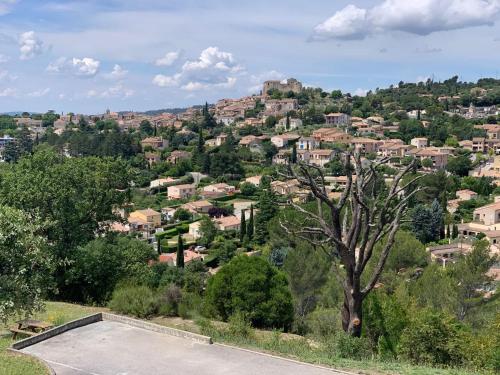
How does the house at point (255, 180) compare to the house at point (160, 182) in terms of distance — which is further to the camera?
the house at point (160, 182)

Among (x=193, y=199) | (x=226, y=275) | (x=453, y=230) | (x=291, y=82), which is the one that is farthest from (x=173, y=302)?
(x=291, y=82)

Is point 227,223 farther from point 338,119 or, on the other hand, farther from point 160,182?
point 338,119

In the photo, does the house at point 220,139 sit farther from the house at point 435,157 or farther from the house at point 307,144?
the house at point 435,157

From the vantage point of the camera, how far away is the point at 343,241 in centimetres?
961

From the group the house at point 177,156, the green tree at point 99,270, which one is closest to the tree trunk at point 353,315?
the green tree at point 99,270

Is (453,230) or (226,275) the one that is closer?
(226,275)

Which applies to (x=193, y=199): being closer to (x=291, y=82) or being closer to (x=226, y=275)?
(x=226, y=275)

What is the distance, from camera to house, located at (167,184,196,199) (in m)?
60.4

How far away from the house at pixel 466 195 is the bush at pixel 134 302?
4559 cm

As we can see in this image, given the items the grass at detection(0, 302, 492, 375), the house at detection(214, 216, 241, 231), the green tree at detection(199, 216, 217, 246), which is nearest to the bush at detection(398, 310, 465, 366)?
the grass at detection(0, 302, 492, 375)

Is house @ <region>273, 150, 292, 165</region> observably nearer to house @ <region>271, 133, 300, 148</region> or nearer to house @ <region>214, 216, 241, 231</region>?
house @ <region>271, 133, 300, 148</region>

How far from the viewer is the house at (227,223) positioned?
157ft

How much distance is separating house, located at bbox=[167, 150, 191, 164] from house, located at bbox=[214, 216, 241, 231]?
25.3 metres

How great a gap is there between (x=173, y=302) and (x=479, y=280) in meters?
11.4
